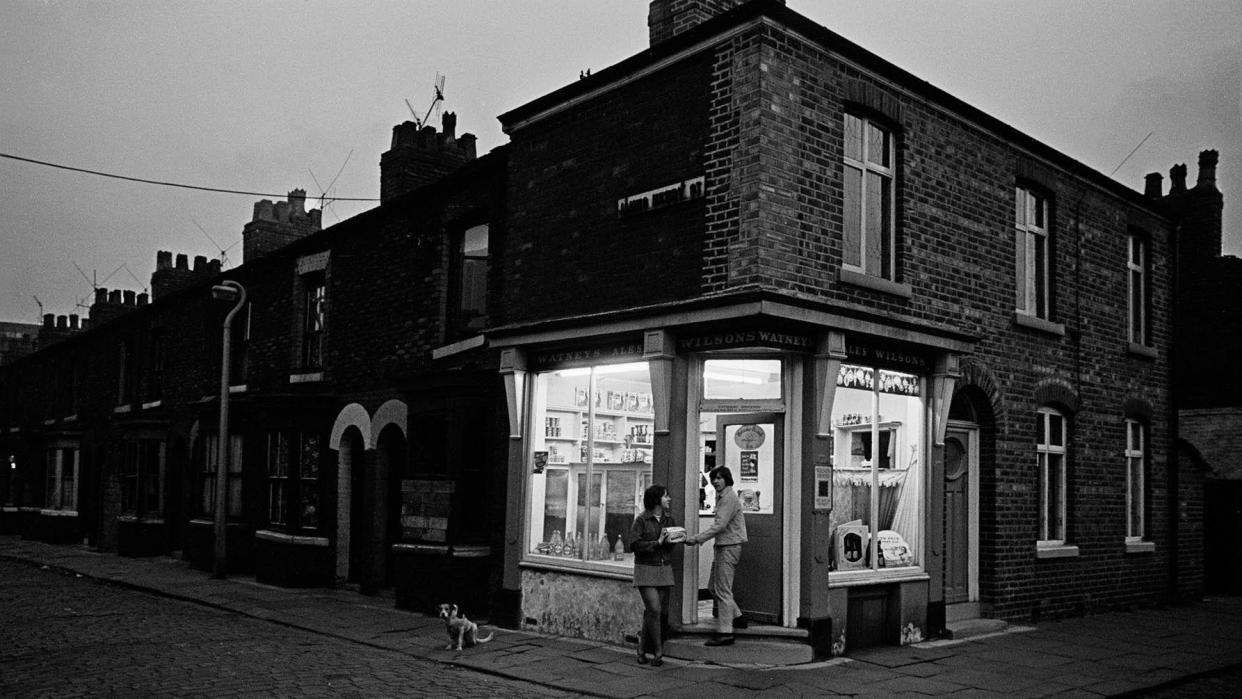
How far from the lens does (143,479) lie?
2505cm

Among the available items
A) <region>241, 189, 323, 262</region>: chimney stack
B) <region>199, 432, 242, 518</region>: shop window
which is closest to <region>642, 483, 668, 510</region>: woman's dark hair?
<region>199, 432, 242, 518</region>: shop window

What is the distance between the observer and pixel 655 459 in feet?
37.2

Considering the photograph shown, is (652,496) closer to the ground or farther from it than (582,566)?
farther from it

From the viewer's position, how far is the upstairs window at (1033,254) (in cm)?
1491

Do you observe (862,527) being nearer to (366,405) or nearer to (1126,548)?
(1126,548)

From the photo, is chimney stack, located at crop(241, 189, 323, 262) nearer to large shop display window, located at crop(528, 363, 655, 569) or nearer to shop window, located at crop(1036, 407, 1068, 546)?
large shop display window, located at crop(528, 363, 655, 569)

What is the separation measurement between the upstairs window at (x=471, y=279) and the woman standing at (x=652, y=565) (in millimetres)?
5744

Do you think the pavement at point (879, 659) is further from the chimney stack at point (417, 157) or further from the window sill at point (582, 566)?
the chimney stack at point (417, 157)

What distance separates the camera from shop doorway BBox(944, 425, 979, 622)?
535 inches

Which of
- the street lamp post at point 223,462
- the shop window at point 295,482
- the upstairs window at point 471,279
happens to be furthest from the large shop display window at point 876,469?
the street lamp post at point 223,462

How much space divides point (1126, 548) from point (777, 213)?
9.43 meters

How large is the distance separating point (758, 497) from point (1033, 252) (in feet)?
21.5

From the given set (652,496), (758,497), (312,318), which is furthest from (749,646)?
(312,318)

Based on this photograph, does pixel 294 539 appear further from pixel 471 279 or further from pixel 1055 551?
pixel 1055 551
